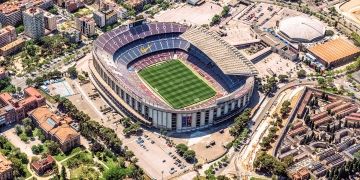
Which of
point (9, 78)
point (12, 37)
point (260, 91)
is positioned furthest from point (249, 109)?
point (12, 37)

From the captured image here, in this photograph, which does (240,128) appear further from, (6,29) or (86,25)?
(6,29)

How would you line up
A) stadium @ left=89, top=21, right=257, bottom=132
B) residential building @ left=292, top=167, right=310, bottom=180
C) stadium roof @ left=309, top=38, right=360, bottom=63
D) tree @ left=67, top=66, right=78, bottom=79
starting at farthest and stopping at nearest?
stadium roof @ left=309, top=38, right=360, bottom=63 < tree @ left=67, top=66, right=78, bottom=79 < stadium @ left=89, top=21, right=257, bottom=132 < residential building @ left=292, top=167, right=310, bottom=180

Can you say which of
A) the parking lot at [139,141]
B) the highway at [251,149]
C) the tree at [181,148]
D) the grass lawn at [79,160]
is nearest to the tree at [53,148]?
the grass lawn at [79,160]

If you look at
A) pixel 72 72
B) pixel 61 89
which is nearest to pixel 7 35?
pixel 72 72

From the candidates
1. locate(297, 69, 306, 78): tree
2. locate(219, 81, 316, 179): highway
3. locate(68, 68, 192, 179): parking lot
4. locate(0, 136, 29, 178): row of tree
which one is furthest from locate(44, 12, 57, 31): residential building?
locate(297, 69, 306, 78): tree

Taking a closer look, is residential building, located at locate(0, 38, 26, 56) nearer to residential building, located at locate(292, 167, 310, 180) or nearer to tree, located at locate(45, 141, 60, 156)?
tree, located at locate(45, 141, 60, 156)

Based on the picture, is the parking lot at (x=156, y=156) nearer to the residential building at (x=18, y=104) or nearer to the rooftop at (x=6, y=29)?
the residential building at (x=18, y=104)
